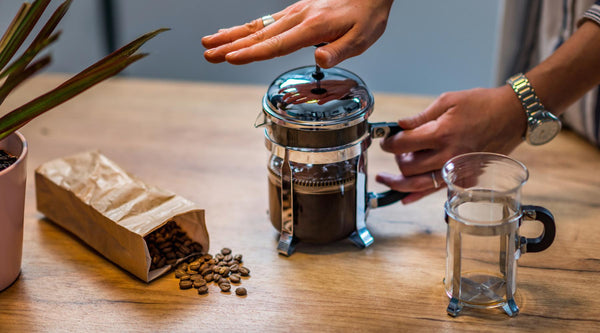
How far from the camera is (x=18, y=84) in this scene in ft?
2.33

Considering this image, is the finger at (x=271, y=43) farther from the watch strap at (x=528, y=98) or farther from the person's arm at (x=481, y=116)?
the watch strap at (x=528, y=98)

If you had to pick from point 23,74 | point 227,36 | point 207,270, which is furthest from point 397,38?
point 23,74

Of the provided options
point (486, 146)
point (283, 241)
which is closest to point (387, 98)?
point (486, 146)

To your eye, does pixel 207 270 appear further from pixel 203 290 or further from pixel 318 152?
pixel 318 152

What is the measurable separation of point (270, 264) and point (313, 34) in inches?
13.9

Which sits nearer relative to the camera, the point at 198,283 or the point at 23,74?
the point at 23,74

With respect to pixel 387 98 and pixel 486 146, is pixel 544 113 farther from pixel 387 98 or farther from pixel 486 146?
pixel 387 98


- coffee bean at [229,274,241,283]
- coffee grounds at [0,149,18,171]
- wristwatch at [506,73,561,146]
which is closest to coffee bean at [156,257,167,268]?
coffee bean at [229,274,241,283]

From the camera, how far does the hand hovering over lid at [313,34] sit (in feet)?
2.85

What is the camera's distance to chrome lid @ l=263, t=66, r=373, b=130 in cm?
87

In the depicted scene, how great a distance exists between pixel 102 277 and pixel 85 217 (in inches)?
4.2

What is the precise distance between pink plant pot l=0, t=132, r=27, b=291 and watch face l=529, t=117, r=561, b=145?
79cm

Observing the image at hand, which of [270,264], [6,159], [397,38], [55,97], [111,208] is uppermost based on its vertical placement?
[55,97]

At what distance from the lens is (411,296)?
88cm
